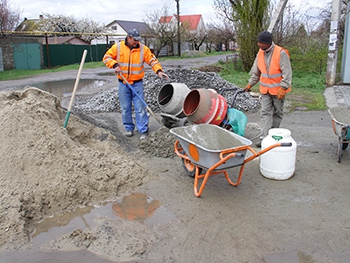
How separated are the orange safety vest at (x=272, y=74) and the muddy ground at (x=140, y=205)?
3.83 ft

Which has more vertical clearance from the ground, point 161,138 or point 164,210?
point 161,138

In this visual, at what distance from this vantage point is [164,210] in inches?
150

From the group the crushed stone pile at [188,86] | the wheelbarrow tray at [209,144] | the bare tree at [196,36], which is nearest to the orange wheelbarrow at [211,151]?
the wheelbarrow tray at [209,144]

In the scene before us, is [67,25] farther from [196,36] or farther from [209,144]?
[209,144]

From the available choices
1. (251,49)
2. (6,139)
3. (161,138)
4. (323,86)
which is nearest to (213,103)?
(161,138)

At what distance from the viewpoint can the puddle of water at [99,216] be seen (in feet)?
11.3

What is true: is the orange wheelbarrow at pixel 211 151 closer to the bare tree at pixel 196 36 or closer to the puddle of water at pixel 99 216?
the puddle of water at pixel 99 216

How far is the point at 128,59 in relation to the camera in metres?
6.15

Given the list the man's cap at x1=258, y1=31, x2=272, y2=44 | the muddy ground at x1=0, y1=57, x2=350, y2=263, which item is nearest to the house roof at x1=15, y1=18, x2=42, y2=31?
the muddy ground at x1=0, y1=57, x2=350, y2=263

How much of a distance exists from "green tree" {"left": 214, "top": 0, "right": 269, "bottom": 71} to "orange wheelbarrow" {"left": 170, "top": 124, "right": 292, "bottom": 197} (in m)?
12.4

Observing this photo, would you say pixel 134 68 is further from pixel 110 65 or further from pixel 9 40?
pixel 9 40

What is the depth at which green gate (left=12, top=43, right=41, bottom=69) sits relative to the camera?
26.0m

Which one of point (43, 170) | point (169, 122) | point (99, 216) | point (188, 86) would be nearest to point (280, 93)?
point (169, 122)

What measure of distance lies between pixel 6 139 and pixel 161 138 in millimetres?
2284
